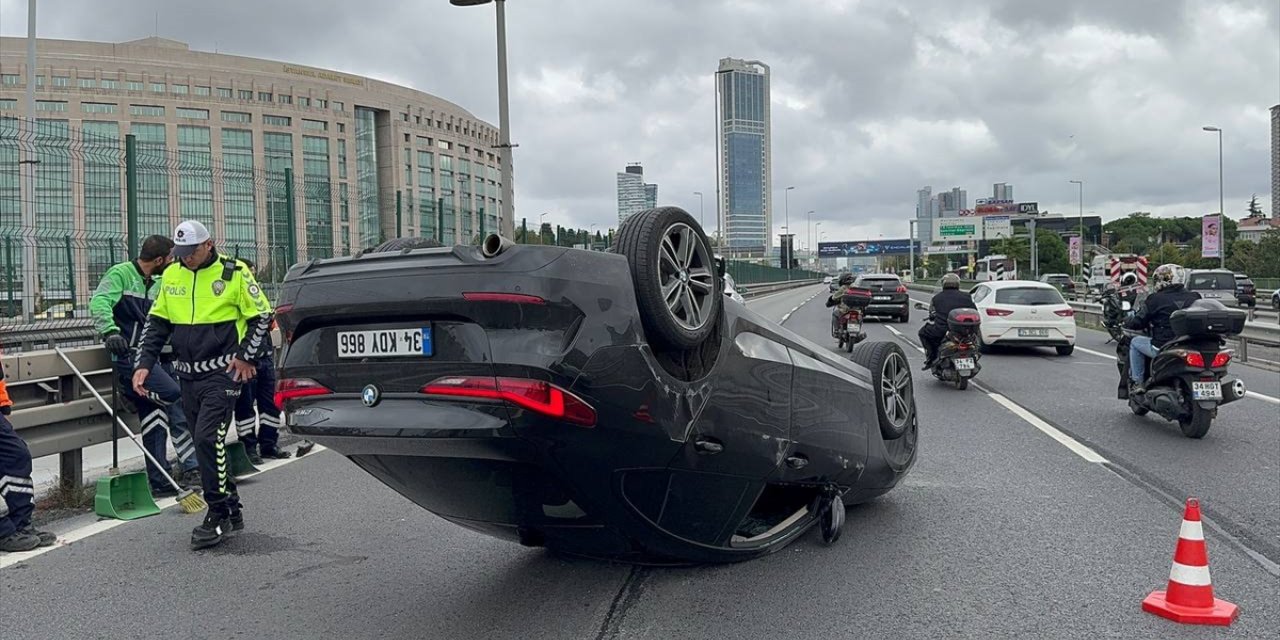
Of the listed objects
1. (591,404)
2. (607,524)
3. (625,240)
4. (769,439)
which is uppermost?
(625,240)

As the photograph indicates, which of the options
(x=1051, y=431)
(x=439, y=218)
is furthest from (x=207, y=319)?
(x=439, y=218)

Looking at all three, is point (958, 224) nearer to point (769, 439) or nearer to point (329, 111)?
point (329, 111)

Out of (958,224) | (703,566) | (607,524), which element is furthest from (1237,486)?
(958,224)

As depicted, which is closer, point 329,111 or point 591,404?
point 591,404

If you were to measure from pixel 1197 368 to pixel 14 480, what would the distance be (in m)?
8.95

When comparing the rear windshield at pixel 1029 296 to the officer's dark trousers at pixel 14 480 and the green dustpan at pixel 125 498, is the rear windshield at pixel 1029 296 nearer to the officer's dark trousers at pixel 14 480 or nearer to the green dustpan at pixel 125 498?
the green dustpan at pixel 125 498

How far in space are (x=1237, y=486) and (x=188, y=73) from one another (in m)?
87.2

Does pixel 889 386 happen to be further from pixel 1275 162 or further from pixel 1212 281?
pixel 1275 162

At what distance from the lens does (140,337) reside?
6797mm

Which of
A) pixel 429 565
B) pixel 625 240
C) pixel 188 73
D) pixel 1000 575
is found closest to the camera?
pixel 625 240

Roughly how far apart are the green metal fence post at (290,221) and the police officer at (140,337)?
6.39 m

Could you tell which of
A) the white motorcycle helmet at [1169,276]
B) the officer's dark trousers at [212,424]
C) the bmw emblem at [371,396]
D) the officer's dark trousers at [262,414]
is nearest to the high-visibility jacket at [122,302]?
the officer's dark trousers at [262,414]

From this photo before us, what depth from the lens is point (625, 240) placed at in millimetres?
3574

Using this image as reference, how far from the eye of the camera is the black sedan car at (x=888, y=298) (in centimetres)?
3045
